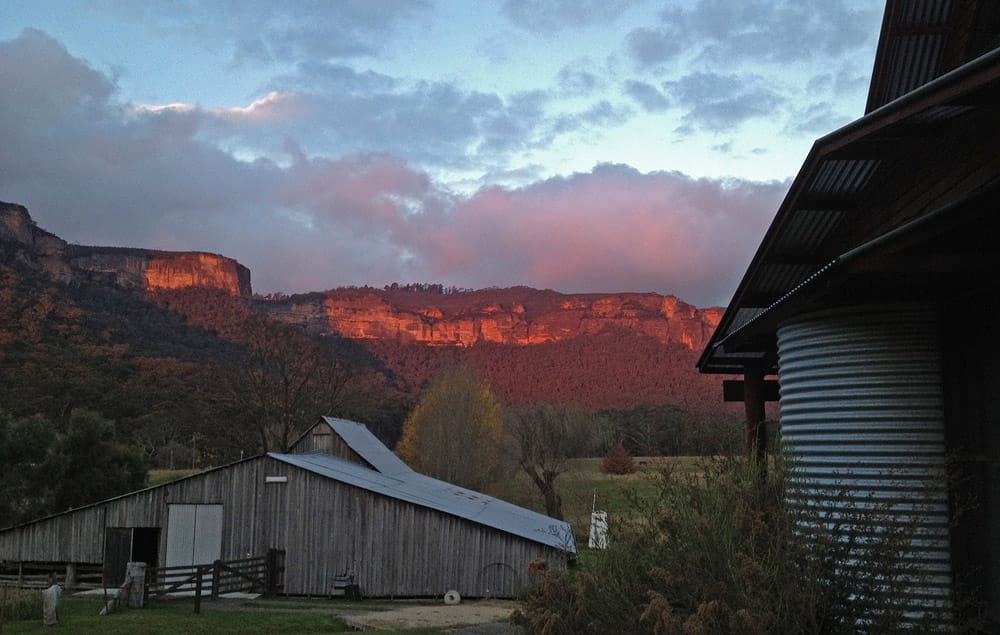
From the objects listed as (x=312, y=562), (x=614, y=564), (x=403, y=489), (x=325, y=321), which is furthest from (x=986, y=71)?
(x=325, y=321)

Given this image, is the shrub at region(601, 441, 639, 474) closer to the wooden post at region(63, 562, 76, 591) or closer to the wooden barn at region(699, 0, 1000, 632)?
the wooden barn at region(699, 0, 1000, 632)

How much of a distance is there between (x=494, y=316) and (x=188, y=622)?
129476 millimetres

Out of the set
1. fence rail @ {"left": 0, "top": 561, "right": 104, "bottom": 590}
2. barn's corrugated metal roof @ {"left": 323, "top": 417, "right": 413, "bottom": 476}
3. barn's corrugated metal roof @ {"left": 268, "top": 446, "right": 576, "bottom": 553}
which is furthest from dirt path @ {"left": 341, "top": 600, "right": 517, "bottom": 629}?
barn's corrugated metal roof @ {"left": 323, "top": 417, "right": 413, "bottom": 476}

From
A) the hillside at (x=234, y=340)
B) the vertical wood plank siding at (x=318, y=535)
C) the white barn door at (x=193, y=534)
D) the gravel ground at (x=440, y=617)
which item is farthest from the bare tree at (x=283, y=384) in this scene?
the gravel ground at (x=440, y=617)

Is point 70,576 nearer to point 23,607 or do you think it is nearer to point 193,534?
point 193,534

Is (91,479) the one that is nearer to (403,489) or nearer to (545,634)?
(403,489)

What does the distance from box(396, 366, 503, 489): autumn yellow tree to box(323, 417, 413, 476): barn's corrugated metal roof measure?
40.9 feet

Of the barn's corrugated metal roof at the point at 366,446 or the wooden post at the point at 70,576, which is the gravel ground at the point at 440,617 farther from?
the barn's corrugated metal roof at the point at 366,446

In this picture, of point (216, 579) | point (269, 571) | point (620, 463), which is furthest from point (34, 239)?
point (620, 463)

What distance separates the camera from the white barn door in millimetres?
25367

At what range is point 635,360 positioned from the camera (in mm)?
111938

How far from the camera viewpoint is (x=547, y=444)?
1785 inches

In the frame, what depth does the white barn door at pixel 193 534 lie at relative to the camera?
83.2 ft

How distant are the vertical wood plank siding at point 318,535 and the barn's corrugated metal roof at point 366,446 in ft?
34.7
